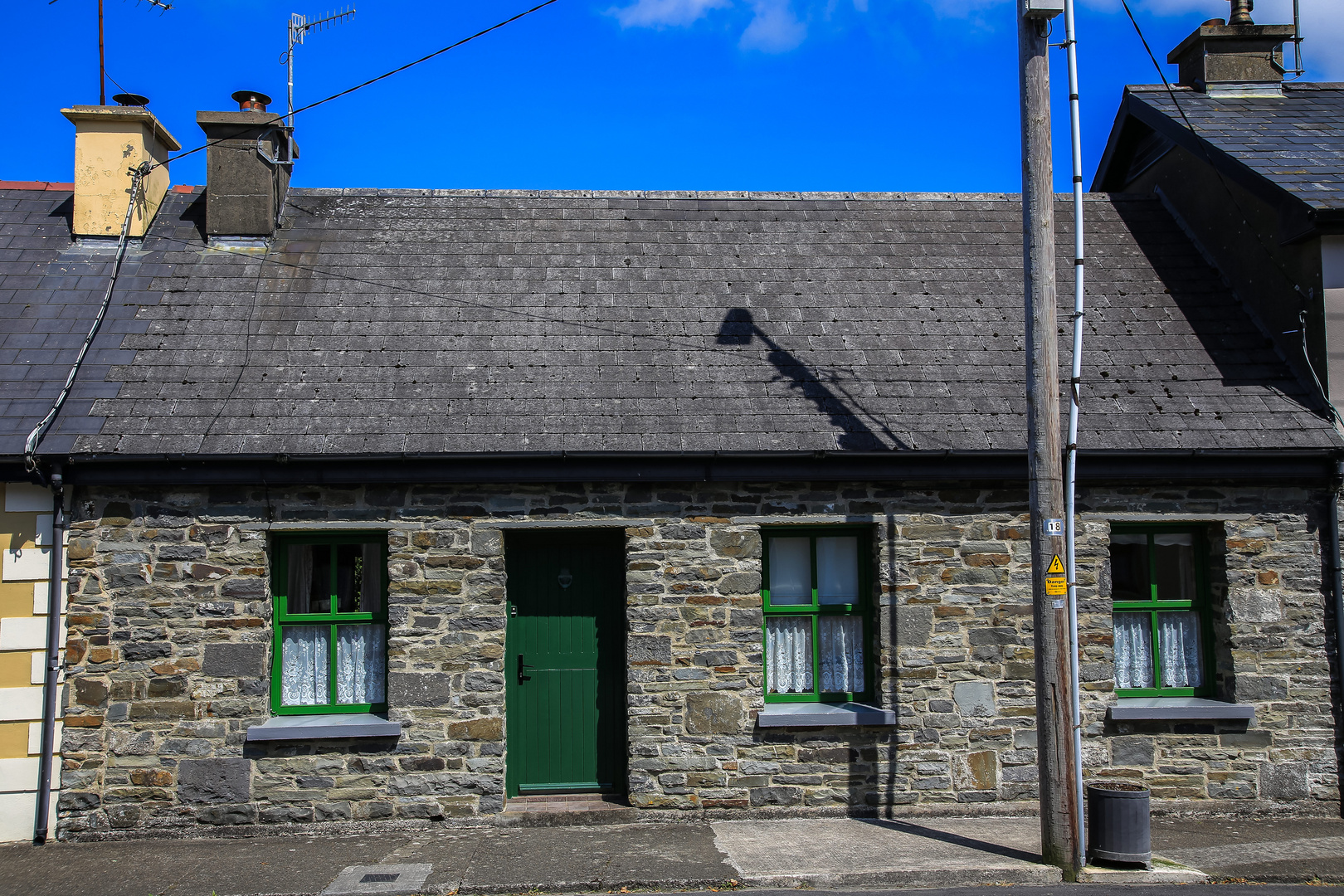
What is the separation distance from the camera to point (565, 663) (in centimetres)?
829

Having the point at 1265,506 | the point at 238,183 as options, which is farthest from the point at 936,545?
the point at 238,183

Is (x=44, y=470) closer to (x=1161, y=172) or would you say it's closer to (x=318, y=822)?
(x=318, y=822)

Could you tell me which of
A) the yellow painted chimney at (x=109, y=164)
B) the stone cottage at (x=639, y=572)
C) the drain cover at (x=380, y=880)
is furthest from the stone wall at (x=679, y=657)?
the yellow painted chimney at (x=109, y=164)

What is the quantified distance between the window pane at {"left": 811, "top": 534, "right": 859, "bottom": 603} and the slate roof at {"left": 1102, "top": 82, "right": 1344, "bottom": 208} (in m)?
5.04

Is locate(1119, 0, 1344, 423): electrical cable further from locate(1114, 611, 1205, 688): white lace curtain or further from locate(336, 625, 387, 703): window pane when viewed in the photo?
locate(336, 625, 387, 703): window pane

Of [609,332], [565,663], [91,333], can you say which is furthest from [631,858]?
[91,333]

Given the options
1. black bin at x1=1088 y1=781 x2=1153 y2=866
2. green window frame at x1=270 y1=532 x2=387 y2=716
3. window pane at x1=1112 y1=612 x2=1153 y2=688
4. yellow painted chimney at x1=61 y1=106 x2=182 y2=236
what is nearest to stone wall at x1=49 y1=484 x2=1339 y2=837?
green window frame at x1=270 y1=532 x2=387 y2=716

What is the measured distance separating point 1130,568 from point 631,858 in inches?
198

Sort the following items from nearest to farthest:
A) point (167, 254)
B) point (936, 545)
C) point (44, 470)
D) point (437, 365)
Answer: point (44, 470), point (936, 545), point (437, 365), point (167, 254)

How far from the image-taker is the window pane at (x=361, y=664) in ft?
26.5

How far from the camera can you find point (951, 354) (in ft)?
29.9

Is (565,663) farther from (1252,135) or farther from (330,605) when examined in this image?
(1252,135)

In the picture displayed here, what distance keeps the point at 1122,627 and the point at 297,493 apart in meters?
7.17

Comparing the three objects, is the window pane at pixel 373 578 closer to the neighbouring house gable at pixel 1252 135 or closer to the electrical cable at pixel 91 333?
the electrical cable at pixel 91 333
